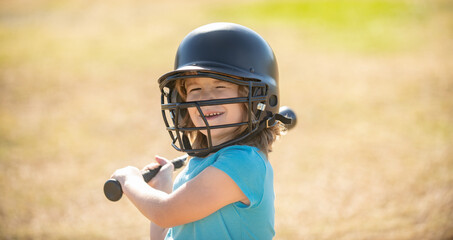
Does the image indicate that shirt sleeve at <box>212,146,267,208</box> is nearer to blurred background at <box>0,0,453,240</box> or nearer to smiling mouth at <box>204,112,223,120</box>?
smiling mouth at <box>204,112,223,120</box>

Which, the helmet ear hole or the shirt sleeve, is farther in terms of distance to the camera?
the helmet ear hole

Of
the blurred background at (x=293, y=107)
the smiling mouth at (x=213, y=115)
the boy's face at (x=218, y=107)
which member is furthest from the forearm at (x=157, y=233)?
the blurred background at (x=293, y=107)

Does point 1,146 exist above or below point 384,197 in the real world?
above

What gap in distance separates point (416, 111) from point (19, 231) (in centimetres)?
871

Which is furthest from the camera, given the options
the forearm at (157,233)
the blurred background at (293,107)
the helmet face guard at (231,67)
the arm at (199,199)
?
the blurred background at (293,107)

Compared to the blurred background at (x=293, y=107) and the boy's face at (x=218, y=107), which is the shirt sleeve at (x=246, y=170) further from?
the blurred background at (x=293, y=107)

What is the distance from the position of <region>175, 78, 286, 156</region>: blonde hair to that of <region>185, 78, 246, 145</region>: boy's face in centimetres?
5

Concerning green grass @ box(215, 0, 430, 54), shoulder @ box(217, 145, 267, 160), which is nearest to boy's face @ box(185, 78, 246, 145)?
shoulder @ box(217, 145, 267, 160)

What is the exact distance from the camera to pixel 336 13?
62.3 feet

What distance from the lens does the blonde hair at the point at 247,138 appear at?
2539mm

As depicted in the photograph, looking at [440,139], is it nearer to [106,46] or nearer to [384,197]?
[384,197]

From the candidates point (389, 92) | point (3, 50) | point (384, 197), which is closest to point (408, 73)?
point (389, 92)

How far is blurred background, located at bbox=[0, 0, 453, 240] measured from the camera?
5930 mm

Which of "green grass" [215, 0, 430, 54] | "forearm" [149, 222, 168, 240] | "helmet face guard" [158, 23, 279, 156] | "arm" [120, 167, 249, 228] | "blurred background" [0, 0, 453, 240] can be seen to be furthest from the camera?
"green grass" [215, 0, 430, 54]
